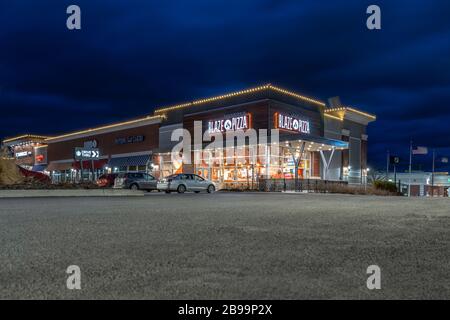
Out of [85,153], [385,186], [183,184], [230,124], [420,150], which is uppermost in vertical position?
[230,124]

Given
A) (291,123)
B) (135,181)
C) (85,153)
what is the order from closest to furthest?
(85,153) < (135,181) < (291,123)

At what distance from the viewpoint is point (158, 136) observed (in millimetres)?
47406

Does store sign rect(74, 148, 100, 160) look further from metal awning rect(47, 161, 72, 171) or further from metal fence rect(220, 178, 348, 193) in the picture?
metal awning rect(47, 161, 72, 171)

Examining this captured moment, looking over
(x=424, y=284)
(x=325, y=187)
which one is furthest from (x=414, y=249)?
(x=325, y=187)

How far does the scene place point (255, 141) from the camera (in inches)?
1436

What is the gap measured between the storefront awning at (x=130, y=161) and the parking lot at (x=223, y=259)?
39892 millimetres

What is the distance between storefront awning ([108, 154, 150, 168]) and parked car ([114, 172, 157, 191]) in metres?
18.3

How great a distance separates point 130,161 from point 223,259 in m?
46.6

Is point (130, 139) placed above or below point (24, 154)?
above

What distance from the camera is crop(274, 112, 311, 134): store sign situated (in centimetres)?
3634

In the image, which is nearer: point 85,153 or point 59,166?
point 85,153

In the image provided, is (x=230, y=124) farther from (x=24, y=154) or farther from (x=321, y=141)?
(x=24, y=154)

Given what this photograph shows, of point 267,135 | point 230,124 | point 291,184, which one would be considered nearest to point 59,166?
point 230,124
